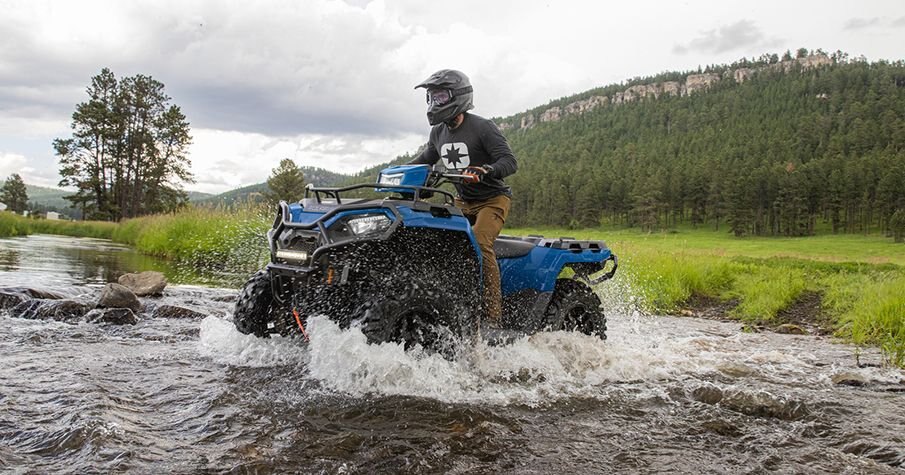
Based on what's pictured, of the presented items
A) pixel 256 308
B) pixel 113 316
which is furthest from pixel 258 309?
pixel 113 316

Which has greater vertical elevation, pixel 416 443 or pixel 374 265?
pixel 374 265

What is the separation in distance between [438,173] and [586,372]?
7.70ft

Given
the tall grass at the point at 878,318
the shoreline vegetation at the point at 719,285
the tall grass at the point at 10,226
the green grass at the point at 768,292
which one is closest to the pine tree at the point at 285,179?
the tall grass at the point at 10,226

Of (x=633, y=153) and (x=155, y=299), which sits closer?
(x=155, y=299)

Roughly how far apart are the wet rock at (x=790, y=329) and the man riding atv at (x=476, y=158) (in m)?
6.70

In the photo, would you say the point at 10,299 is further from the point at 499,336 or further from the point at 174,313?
the point at 499,336

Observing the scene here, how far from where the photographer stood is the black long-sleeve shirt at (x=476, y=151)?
19.6ft

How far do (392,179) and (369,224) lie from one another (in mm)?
759

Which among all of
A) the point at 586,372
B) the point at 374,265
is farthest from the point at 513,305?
the point at 374,265

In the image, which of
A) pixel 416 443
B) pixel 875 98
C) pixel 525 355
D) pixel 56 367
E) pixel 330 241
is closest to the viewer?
pixel 416 443

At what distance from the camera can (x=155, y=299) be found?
9688mm

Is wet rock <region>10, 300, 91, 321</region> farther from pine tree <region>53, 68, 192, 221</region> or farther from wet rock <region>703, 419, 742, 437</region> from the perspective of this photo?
pine tree <region>53, 68, 192, 221</region>

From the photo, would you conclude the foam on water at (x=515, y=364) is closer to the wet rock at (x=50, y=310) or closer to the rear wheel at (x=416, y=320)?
the rear wheel at (x=416, y=320)

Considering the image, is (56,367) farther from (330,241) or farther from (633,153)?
(633,153)
